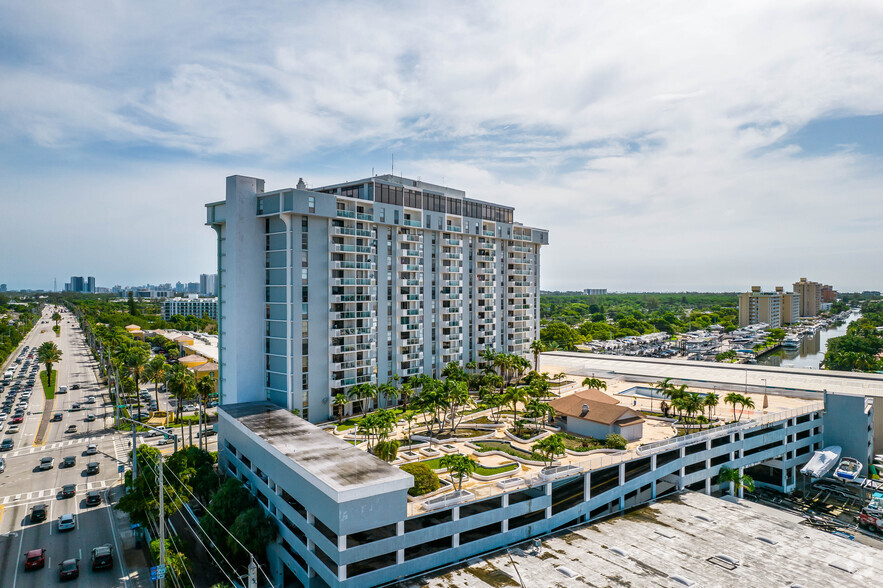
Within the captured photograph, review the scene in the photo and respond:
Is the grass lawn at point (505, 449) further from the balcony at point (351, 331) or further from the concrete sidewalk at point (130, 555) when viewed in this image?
the concrete sidewalk at point (130, 555)

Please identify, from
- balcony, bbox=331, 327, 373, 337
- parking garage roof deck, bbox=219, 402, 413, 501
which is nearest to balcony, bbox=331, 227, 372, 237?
balcony, bbox=331, 327, 373, 337

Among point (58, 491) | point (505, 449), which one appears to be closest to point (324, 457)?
point (505, 449)

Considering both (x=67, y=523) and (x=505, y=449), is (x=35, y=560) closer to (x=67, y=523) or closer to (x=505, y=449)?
(x=67, y=523)

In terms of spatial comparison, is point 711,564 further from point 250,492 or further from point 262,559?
point 250,492

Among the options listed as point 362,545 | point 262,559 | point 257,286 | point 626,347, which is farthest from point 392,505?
point 626,347

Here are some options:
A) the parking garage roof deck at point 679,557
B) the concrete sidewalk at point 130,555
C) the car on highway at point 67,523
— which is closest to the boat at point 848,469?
the parking garage roof deck at point 679,557

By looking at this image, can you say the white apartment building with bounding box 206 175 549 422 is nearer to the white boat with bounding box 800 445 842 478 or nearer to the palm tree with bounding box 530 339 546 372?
the palm tree with bounding box 530 339 546 372
